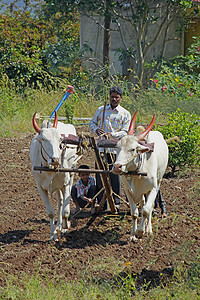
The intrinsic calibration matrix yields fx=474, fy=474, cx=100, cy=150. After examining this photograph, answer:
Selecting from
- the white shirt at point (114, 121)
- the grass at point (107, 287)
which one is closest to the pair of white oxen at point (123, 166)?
the white shirt at point (114, 121)

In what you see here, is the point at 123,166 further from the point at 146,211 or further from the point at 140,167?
the point at 146,211

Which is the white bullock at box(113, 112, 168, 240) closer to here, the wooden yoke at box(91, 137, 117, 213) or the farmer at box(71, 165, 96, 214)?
the wooden yoke at box(91, 137, 117, 213)

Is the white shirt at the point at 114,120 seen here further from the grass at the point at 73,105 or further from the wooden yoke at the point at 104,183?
the grass at the point at 73,105

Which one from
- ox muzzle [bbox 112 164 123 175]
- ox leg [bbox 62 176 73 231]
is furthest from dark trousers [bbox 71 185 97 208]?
ox muzzle [bbox 112 164 123 175]

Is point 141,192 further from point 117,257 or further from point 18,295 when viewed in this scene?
point 18,295

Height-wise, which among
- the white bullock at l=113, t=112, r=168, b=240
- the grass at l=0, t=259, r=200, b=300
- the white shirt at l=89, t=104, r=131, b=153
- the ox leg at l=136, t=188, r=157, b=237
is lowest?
the grass at l=0, t=259, r=200, b=300

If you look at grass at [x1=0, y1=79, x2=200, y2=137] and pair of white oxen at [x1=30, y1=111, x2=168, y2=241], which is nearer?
pair of white oxen at [x1=30, y1=111, x2=168, y2=241]

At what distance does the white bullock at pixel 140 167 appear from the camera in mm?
5062

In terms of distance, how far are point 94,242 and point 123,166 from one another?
50.3 inches

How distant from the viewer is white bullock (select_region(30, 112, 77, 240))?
17.0 ft

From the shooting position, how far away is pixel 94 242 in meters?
5.75

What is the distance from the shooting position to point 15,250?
542cm

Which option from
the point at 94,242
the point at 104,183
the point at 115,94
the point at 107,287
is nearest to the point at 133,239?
the point at 94,242

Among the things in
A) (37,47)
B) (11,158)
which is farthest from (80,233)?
(37,47)
